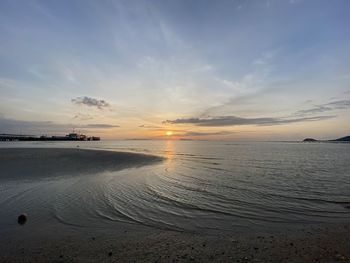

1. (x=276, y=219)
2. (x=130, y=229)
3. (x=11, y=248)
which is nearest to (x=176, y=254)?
(x=130, y=229)

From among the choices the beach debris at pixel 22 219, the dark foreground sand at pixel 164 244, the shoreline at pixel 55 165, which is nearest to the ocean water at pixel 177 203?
the beach debris at pixel 22 219

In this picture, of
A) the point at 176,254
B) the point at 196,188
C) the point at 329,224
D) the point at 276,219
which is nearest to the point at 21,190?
the point at 196,188

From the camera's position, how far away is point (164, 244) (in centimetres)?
729

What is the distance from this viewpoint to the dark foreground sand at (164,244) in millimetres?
6328

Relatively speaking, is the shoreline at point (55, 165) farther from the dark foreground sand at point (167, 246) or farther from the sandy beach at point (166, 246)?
the dark foreground sand at point (167, 246)

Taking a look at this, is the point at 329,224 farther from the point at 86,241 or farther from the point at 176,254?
the point at 86,241

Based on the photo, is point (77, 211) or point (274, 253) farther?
point (77, 211)

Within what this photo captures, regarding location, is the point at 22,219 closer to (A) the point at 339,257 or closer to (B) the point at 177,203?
(B) the point at 177,203

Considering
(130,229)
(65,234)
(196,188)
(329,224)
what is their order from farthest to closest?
(196,188)
(329,224)
(130,229)
(65,234)

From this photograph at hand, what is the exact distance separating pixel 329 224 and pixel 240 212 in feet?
11.1

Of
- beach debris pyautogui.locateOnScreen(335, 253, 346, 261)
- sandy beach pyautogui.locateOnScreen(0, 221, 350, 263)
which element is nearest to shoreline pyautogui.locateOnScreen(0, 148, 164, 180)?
sandy beach pyautogui.locateOnScreen(0, 221, 350, 263)

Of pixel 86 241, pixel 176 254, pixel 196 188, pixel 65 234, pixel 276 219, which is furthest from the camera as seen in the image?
pixel 196 188

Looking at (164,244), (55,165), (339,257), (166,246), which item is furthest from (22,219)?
(55,165)

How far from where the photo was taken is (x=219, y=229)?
8.66 m
